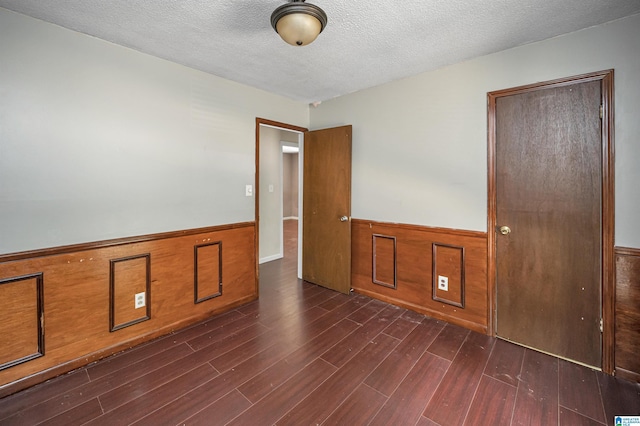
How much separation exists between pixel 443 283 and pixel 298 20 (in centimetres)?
253

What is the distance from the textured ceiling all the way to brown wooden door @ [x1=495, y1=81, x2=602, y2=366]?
50 centimetres

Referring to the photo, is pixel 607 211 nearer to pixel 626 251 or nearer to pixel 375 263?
→ pixel 626 251

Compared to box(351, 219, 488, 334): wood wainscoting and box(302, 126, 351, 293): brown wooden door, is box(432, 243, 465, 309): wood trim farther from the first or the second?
box(302, 126, 351, 293): brown wooden door

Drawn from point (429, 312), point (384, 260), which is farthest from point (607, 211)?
point (384, 260)

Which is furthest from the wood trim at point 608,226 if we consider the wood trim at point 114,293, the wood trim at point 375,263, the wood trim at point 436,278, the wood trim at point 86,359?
the wood trim at point 114,293

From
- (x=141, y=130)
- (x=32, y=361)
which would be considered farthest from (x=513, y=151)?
(x=32, y=361)

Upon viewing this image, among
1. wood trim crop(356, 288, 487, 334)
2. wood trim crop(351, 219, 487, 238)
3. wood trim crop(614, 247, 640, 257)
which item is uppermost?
wood trim crop(351, 219, 487, 238)

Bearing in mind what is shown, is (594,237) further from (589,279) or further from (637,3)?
(637,3)

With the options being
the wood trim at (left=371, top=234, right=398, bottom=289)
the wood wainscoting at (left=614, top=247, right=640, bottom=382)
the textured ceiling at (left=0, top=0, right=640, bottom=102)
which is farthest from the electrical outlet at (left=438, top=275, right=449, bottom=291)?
the textured ceiling at (left=0, top=0, right=640, bottom=102)

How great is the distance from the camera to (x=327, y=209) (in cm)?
353

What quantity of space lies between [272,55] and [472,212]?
227 cm

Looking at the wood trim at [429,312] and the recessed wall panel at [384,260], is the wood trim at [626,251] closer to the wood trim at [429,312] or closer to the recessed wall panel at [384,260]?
the wood trim at [429,312]

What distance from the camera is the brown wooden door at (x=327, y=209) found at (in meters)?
3.33

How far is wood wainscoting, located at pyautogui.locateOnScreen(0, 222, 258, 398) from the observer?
6.00ft
